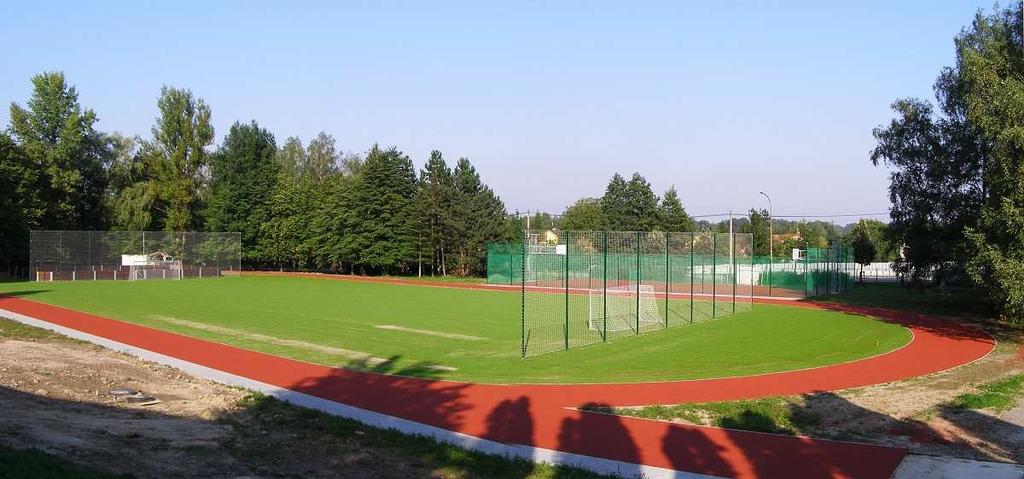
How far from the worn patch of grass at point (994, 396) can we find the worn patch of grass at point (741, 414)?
294 cm

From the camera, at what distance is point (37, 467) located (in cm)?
645

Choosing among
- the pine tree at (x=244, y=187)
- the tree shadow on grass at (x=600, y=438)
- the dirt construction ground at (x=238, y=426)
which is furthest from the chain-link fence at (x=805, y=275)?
the pine tree at (x=244, y=187)

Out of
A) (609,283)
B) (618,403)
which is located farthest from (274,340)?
(618,403)

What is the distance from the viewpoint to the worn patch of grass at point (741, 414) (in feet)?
34.4

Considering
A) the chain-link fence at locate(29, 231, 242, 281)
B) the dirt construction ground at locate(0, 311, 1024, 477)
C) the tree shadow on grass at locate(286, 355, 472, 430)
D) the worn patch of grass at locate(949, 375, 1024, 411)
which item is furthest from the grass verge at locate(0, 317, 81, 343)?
the chain-link fence at locate(29, 231, 242, 281)

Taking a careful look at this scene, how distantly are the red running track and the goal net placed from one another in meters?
7.93

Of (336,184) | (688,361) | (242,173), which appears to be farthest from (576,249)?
(242,173)

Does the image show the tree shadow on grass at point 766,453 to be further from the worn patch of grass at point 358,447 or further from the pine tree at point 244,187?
the pine tree at point 244,187

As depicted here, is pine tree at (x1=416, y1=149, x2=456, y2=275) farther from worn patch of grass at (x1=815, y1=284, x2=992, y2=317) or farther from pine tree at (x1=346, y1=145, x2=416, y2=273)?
worn patch of grass at (x1=815, y1=284, x2=992, y2=317)

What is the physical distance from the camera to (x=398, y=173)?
63.8 meters

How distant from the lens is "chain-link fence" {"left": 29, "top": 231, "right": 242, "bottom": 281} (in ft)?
170

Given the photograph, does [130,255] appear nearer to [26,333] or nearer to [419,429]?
[26,333]

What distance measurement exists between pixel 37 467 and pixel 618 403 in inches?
326

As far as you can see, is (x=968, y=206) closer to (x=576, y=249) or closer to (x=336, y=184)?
(x=576, y=249)
